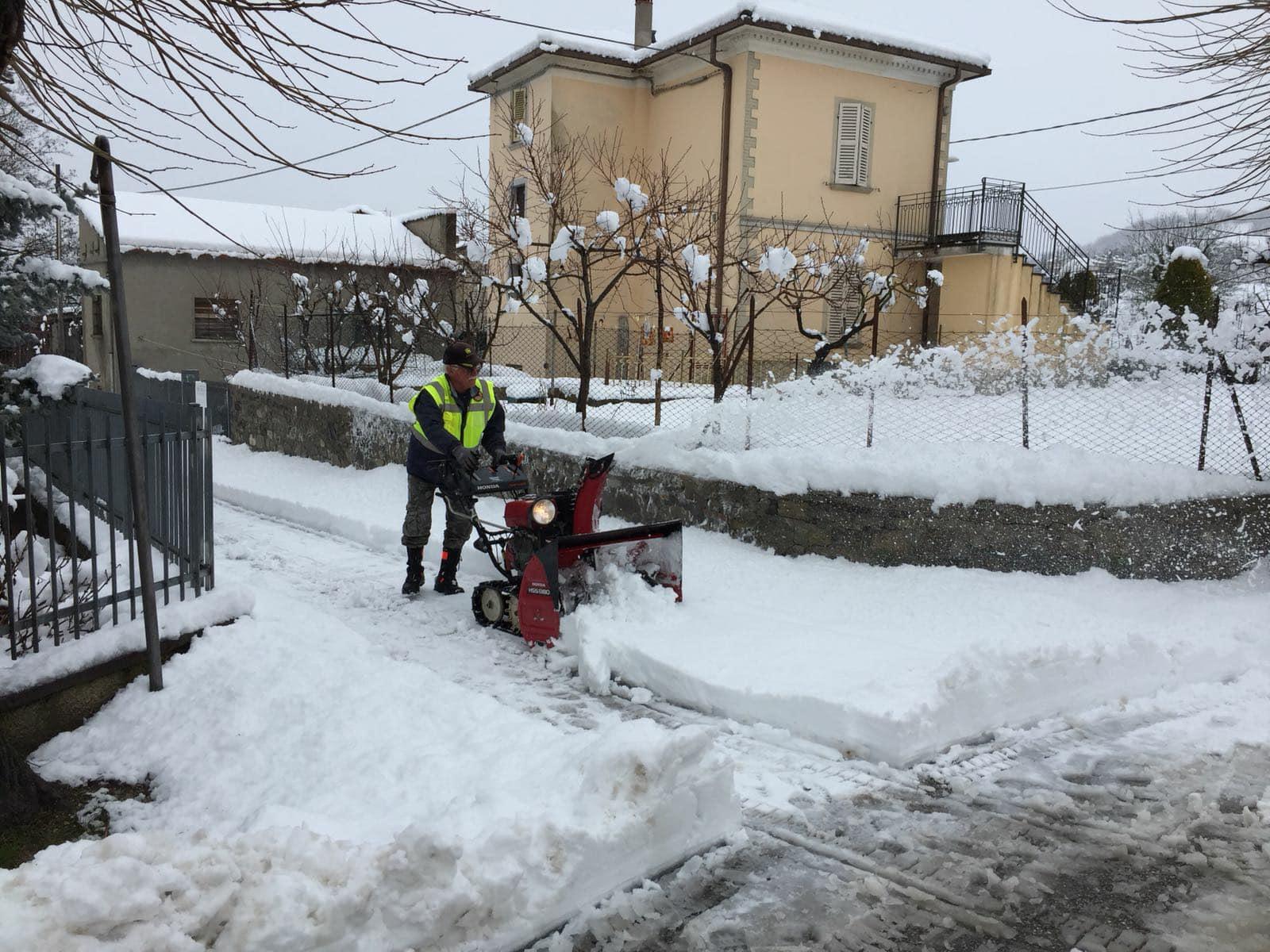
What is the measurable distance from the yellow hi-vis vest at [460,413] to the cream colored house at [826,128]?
505 inches

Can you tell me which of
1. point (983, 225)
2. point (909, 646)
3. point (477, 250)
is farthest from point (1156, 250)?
point (909, 646)

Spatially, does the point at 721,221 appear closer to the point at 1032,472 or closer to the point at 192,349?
the point at 1032,472

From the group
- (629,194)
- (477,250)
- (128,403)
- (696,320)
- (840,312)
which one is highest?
(629,194)

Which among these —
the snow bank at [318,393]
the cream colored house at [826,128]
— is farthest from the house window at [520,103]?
the snow bank at [318,393]

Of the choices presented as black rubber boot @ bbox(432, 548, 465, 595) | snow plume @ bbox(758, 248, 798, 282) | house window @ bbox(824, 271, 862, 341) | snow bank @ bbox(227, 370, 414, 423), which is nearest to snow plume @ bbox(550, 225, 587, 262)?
snow plume @ bbox(758, 248, 798, 282)

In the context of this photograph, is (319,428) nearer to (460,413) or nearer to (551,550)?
(460,413)

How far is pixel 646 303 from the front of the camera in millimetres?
21031

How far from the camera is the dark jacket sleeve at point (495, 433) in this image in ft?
24.6

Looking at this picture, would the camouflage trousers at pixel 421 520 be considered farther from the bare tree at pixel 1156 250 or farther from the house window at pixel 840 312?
the house window at pixel 840 312

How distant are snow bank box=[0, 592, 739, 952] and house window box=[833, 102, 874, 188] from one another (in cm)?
1760

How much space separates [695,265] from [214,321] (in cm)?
2041

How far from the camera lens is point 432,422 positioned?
6.99 meters

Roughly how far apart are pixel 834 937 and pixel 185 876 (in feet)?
6.74

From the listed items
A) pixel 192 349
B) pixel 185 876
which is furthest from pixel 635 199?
pixel 192 349
